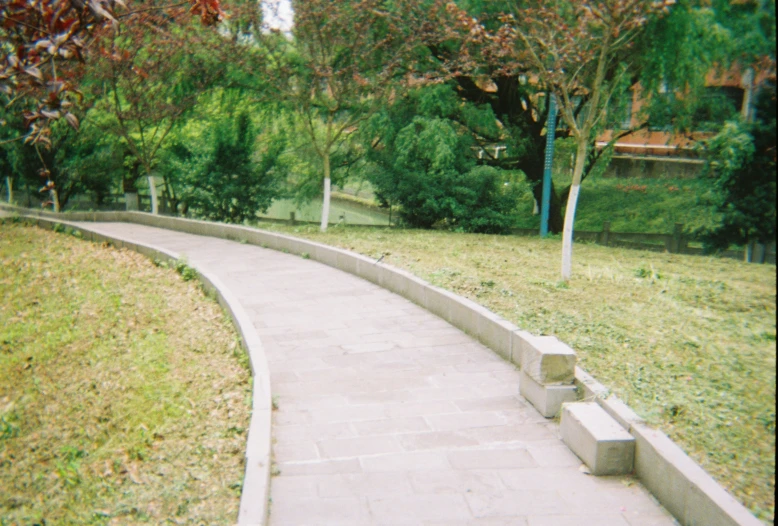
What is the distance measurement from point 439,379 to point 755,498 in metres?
2.99

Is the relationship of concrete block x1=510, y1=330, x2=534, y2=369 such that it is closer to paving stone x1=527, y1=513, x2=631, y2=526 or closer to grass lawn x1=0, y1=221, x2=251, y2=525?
paving stone x1=527, y1=513, x2=631, y2=526

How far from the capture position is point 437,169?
16.7 m

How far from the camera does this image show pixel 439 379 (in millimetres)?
5891

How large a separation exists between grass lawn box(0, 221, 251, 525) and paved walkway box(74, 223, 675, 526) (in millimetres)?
457

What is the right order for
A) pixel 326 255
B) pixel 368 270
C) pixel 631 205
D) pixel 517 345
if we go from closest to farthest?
pixel 517 345
pixel 368 270
pixel 326 255
pixel 631 205

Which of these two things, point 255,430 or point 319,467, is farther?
point 255,430

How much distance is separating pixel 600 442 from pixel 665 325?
120 inches

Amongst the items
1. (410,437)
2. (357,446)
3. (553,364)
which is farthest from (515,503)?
(553,364)

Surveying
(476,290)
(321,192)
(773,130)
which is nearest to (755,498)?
(773,130)

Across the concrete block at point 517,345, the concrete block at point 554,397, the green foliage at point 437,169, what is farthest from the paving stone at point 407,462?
the green foliage at point 437,169

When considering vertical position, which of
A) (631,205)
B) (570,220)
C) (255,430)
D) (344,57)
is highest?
(344,57)

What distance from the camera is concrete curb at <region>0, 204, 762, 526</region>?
3.31m

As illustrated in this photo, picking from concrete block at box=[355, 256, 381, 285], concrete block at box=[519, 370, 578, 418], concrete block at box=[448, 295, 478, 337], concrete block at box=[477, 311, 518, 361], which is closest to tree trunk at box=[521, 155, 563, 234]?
concrete block at box=[355, 256, 381, 285]

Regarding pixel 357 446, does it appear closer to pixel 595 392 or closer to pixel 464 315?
pixel 595 392
